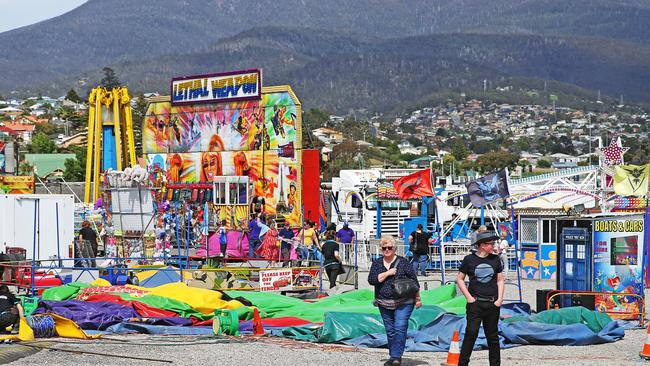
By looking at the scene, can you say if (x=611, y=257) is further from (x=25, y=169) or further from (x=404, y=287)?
(x=25, y=169)

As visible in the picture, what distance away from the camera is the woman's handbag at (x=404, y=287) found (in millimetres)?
13328

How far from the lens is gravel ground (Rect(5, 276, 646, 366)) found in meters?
14.2

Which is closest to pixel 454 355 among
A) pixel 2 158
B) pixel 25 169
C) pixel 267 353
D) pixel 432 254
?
pixel 267 353

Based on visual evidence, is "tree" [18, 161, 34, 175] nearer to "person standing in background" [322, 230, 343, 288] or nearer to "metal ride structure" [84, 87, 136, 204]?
"metal ride structure" [84, 87, 136, 204]

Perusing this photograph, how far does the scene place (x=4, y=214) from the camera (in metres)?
26.6

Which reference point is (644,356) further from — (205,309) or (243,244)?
(243,244)

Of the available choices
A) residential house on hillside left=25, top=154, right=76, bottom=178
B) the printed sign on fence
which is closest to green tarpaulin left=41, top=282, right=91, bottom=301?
the printed sign on fence

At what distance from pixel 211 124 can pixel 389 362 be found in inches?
1218

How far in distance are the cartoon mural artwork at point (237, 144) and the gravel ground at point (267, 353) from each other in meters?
22.8

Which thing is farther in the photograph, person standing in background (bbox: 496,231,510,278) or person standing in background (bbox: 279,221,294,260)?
person standing in background (bbox: 279,221,294,260)

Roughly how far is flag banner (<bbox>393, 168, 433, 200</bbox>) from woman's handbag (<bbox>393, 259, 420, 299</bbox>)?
14280mm

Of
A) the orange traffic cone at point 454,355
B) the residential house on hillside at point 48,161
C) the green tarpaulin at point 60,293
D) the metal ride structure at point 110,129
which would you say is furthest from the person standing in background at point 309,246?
the residential house on hillside at point 48,161

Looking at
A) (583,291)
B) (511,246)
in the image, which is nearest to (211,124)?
(511,246)

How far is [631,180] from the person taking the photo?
27609 millimetres
